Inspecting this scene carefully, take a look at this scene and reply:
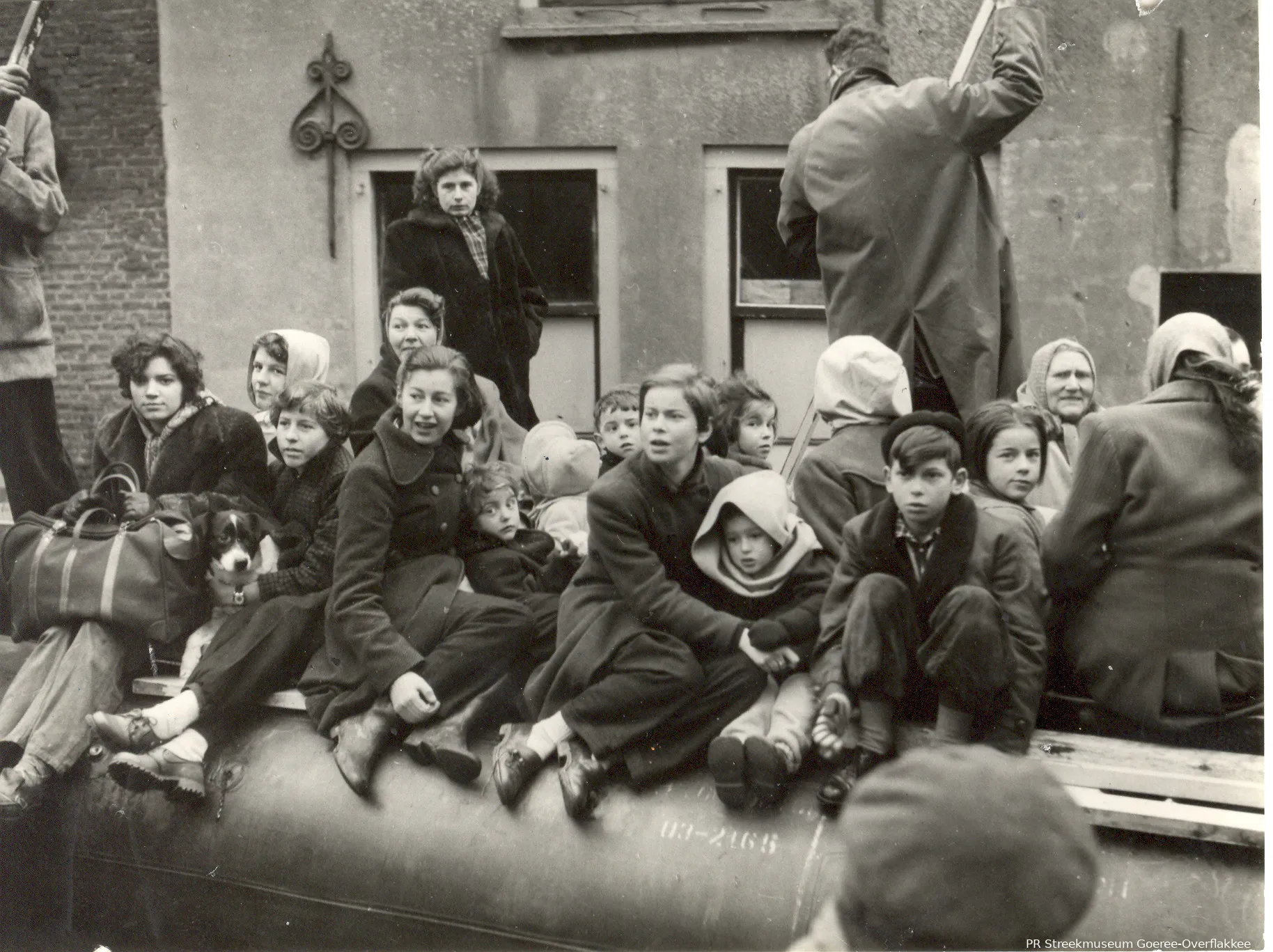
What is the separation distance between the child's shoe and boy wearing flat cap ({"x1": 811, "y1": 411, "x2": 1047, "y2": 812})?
0.19 m

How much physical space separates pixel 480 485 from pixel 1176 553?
6.13ft

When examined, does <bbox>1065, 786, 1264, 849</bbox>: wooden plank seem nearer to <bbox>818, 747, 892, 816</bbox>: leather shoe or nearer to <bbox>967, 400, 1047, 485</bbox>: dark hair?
<bbox>818, 747, 892, 816</bbox>: leather shoe

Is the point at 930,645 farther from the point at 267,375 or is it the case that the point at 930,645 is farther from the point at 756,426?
the point at 267,375

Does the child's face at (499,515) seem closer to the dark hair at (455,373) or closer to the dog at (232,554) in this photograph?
the dark hair at (455,373)

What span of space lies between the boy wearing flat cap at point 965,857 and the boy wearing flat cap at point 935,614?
1.62 metres

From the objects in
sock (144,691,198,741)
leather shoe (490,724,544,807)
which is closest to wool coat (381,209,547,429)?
sock (144,691,198,741)

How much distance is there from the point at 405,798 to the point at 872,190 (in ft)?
7.38

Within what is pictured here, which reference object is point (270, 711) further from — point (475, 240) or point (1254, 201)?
point (1254, 201)

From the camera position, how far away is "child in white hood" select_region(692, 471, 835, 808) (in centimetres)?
333

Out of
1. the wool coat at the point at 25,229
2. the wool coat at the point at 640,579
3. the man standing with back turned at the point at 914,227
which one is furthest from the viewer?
the wool coat at the point at 25,229

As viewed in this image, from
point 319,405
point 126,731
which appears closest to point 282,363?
point 319,405

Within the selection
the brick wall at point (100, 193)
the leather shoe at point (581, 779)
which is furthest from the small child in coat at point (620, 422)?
the brick wall at point (100, 193)

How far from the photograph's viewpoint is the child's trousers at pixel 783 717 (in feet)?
11.0

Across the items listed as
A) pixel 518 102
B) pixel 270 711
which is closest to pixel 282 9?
pixel 518 102
